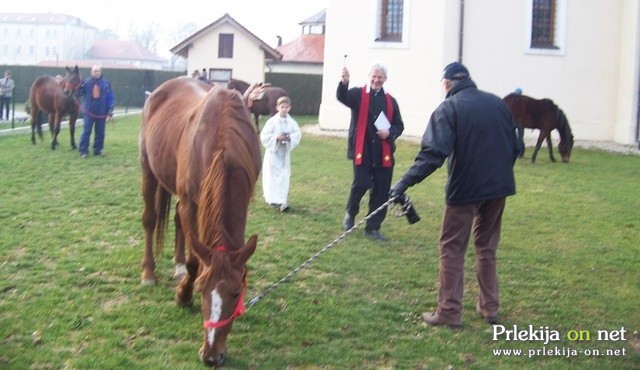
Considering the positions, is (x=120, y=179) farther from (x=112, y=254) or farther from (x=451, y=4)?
(x=451, y=4)

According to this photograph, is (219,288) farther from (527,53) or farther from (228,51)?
(228,51)

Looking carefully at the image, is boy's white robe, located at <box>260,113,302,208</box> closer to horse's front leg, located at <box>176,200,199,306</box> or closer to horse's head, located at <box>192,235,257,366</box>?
horse's front leg, located at <box>176,200,199,306</box>

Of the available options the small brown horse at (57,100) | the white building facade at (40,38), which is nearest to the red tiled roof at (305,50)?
the small brown horse at (57,100)

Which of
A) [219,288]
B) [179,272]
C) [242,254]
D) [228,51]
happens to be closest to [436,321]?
[242,254]

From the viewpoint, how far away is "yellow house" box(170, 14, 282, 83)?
46.4m

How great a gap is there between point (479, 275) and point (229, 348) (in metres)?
2.16

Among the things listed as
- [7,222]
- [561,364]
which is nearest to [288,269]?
[561,364]

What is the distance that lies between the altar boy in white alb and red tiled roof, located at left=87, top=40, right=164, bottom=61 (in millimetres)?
96527

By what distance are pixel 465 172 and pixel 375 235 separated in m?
3.41

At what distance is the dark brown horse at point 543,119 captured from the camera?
18.3 m

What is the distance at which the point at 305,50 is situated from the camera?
162ft

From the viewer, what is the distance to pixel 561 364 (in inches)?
217

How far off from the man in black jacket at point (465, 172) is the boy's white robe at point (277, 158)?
5.03 m

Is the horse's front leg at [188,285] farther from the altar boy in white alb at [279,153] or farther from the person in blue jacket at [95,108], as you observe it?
the person in blue jacket at [95,108]
